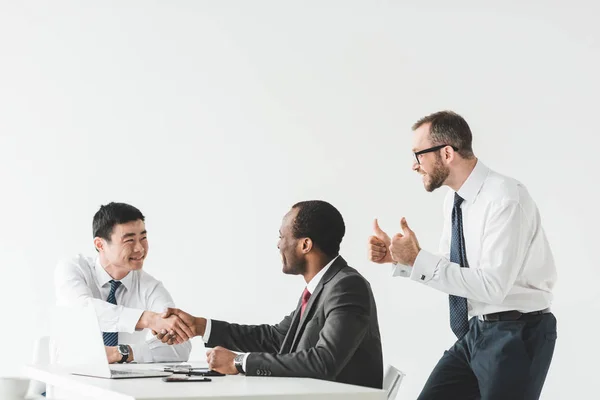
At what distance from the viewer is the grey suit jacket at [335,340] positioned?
2.48m

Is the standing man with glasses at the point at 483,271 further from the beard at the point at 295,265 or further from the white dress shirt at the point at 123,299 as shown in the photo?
the white dress shirt at the point at 123,299

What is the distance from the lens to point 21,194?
547 cm

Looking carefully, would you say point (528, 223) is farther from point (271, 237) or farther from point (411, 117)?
point (271, 237)

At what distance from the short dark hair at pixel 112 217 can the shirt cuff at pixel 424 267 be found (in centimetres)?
146

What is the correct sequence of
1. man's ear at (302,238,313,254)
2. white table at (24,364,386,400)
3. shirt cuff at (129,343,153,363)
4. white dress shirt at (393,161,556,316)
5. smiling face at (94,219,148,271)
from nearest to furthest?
white table at (24,364,386,400) < white dress shirt at (393,161,556,316) < man's ear at (302,238,313,254) < shirt cuff at (129,343,153,363) < smiling face at (94,219,148,271)

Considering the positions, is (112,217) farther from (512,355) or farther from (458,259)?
(512,355)

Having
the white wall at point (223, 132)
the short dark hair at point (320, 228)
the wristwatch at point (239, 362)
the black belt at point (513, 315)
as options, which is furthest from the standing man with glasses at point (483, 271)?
the white wall at point (223, 132)

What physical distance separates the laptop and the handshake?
36 cm

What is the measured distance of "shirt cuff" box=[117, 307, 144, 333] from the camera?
3.31 m

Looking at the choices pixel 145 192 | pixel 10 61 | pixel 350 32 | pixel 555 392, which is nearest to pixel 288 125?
pixel 350 32

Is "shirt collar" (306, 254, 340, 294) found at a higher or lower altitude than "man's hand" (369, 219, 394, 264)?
lower

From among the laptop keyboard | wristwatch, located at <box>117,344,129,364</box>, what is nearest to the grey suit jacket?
the laptop keyboard

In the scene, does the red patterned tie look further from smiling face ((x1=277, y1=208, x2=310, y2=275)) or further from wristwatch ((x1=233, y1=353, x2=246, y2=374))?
wristwatch ((x1=233, y1=353, x2=246, y2=374))

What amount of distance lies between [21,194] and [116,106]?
0.83 metres
